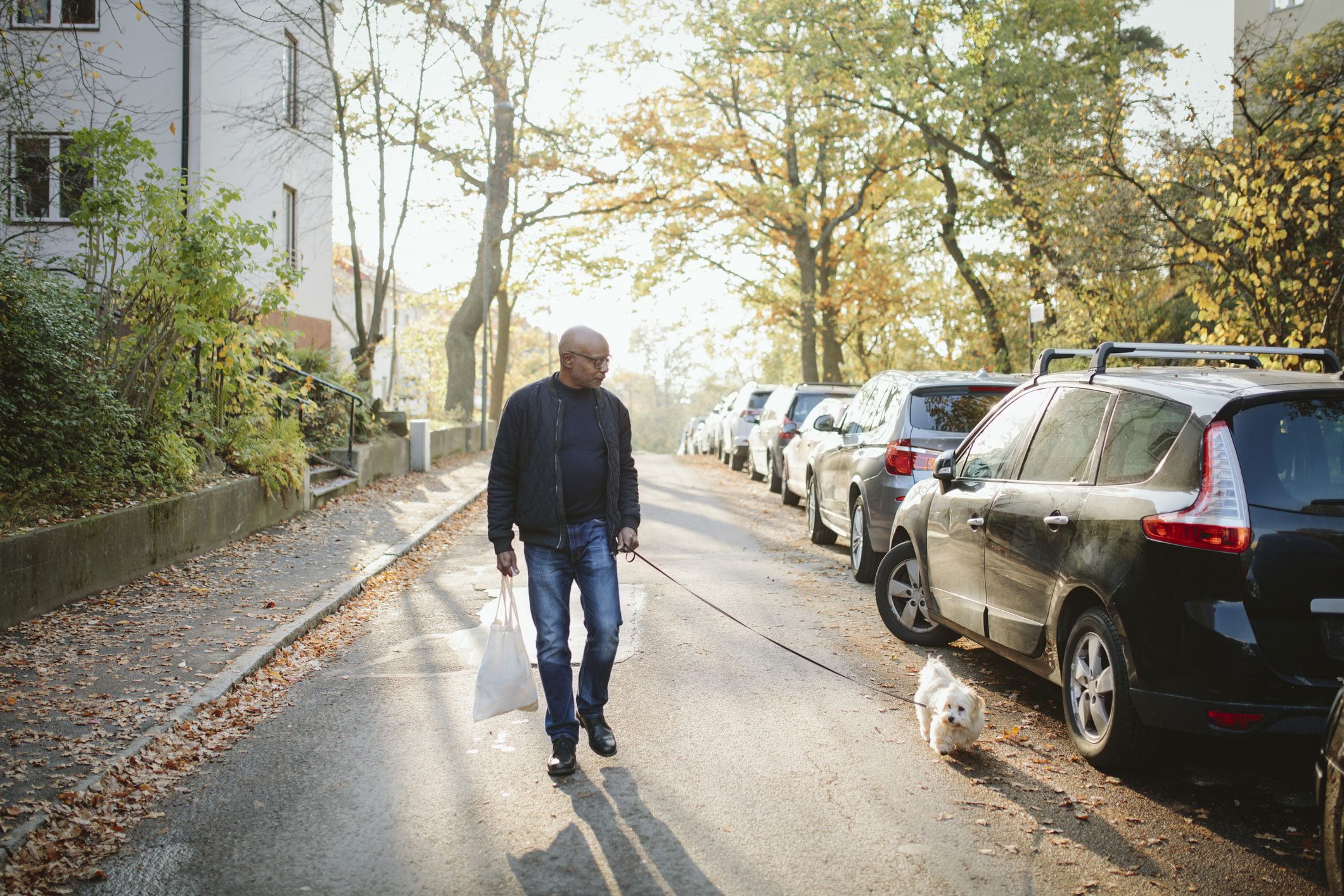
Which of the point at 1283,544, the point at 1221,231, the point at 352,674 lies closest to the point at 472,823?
the point at 352,674

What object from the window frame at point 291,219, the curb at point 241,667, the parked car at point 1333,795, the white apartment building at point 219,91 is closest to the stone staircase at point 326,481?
the curb at point 241,667

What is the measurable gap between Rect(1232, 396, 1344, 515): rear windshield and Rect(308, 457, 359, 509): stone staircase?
39.2 ft

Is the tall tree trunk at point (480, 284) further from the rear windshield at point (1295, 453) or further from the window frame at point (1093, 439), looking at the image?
the rear windshield at point (1295, 453)

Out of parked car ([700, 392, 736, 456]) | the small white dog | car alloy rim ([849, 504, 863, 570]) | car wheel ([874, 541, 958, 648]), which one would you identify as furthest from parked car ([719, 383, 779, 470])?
the small white dog

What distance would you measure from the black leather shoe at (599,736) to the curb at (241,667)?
2.06 m

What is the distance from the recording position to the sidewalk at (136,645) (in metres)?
5.25

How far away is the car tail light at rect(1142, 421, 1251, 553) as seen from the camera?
4473 millimetres

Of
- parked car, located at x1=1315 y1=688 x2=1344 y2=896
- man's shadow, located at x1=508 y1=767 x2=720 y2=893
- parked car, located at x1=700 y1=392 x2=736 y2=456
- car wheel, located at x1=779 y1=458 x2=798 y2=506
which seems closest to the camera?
parked car, located at x1=1315 y1=688 x2=1344 y2=896

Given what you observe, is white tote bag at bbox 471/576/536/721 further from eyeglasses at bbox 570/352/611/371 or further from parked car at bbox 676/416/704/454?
parked car at bbox 676/416/704/454

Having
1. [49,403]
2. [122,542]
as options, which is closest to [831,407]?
[122,542]

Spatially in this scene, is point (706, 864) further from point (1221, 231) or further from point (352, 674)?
point (1221, 231)

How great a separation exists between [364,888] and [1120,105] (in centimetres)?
1535

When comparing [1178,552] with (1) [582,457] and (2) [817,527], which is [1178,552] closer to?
(1) [582,457]

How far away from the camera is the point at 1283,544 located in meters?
4.43
